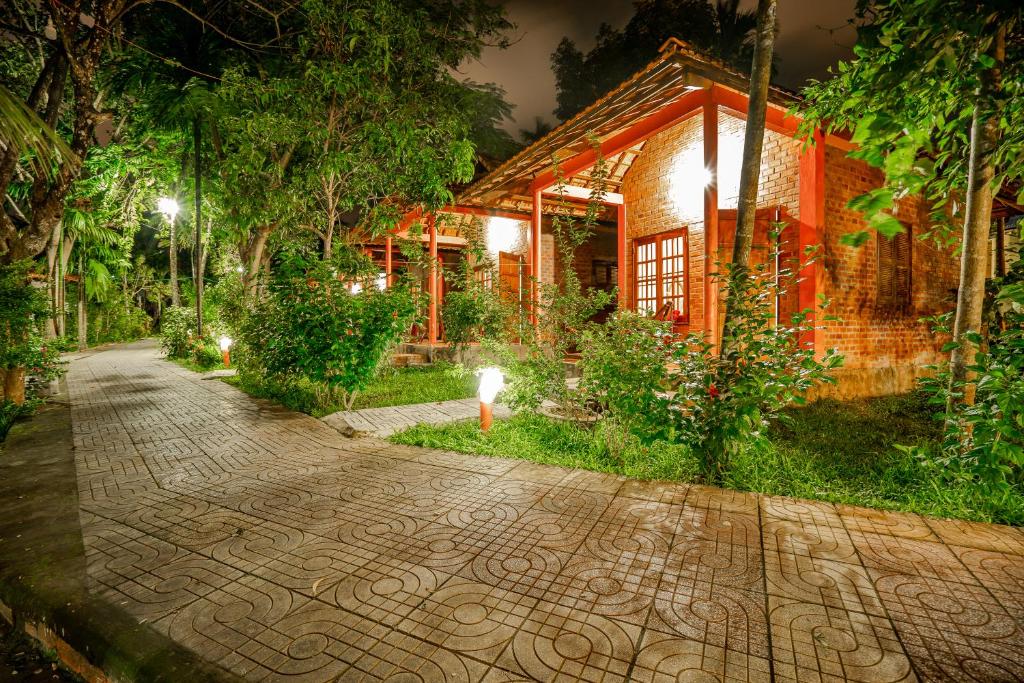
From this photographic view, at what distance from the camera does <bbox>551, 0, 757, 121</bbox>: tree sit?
19.7m

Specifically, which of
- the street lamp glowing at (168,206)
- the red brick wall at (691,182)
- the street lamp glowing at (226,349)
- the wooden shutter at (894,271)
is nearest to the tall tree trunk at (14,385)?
the street lamp glowing at (226,349)

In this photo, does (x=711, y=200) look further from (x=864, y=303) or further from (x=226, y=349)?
(x=226, y=349)

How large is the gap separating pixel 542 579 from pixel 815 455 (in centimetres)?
327

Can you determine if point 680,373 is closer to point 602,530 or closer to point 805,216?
point 602,530

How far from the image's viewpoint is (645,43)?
70.6 feet

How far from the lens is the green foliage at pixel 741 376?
10.6 feet

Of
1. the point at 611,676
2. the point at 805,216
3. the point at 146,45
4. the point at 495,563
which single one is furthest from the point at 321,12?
the point at 611,676

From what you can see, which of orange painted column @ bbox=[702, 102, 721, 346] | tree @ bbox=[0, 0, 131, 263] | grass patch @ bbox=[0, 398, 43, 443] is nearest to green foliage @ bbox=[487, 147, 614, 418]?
orange painted column @ bbox=[702, 102, 721, 346]

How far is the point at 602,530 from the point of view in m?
2.85

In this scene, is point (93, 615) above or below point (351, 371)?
below

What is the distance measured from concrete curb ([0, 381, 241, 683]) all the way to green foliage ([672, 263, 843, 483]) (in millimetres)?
3094

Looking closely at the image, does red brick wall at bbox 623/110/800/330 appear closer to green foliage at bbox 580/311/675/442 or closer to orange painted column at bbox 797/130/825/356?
orange painted column at bbox 797/130/825/356

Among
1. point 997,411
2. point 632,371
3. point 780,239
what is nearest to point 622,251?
point 780,239

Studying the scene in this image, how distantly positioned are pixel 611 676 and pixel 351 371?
17.4 feet
